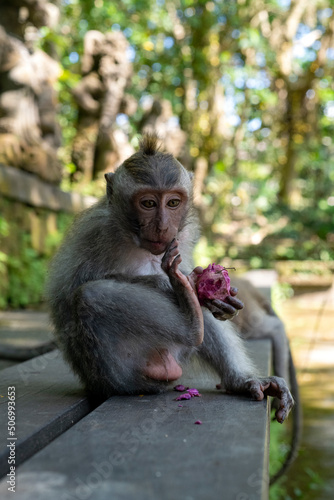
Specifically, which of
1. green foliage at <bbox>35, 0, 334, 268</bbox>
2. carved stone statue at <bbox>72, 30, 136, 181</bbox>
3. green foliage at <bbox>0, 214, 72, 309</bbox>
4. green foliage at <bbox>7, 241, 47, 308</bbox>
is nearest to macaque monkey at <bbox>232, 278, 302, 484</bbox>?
green foliage at <bbox>0, 214, 72, 309</bbox>

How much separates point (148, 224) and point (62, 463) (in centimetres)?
126

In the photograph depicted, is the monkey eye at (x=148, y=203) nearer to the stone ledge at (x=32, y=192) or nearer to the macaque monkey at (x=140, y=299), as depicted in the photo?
the macaque monkey at (x=140, y=299)

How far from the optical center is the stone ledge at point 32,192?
20.3 ft

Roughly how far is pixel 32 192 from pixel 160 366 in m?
4.85

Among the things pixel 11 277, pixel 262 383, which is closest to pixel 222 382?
pixel 262 383

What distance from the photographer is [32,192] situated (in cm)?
687

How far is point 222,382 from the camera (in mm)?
2475

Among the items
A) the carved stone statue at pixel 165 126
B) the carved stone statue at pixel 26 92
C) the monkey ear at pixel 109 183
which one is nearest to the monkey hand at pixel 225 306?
the monkey ear at pixel 109 183

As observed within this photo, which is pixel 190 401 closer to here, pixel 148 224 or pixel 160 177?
pixel 148 224

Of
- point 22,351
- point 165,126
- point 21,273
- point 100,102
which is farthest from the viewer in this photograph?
point 165,126

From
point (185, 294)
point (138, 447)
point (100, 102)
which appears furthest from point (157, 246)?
point (100, 102)

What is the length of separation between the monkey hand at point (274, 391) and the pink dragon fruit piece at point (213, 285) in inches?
13.9

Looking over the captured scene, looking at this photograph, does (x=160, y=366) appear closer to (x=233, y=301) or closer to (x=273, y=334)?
(x=233, y=301)

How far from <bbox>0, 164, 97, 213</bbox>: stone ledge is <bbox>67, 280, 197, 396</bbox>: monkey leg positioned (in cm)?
383
